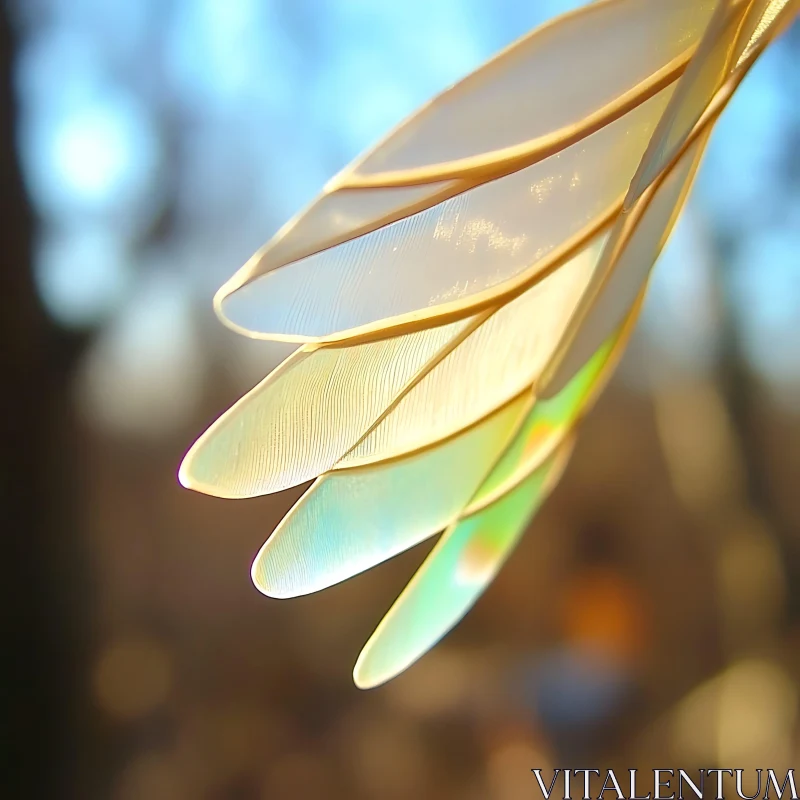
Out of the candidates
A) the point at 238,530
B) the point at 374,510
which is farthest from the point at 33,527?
the point at 374,510

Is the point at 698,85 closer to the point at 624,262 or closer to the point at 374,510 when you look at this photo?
the point at 624,262

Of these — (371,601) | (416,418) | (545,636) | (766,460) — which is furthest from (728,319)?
(416,418)

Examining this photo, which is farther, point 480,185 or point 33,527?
point 33,527

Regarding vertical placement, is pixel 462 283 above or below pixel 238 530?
above

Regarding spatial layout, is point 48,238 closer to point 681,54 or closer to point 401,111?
point 401,111

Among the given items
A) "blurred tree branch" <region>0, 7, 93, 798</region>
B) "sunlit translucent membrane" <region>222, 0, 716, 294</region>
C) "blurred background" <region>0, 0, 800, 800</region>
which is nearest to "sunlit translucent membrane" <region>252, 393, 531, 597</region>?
"sunlit translucent membrane" <region>222, 0, 716, 294</region>

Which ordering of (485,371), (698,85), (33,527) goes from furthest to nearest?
(33,527), (485,371), (698,85)

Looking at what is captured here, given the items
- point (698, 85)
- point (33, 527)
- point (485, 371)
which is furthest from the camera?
point (33, 527)
